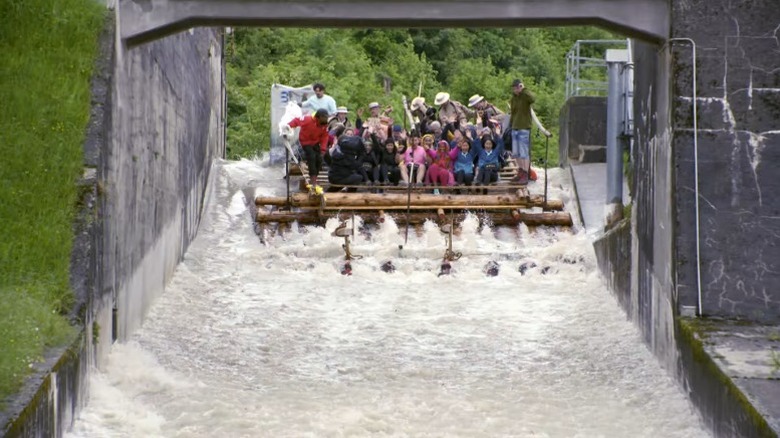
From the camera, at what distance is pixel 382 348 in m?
14.8

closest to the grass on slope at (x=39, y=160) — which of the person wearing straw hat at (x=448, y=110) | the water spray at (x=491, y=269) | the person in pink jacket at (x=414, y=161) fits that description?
the water spray at (x=491, y=269)

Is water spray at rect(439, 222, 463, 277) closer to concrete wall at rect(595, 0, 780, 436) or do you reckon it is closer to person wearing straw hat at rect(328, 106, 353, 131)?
person wearing straw hat at rect(328, 106, 353, 131)

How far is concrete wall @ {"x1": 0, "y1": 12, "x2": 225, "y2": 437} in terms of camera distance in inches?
372

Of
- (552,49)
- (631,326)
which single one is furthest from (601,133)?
(552,49)

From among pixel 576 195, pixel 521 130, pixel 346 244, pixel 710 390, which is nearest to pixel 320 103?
pixel 521 130

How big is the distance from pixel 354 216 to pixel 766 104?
977cm

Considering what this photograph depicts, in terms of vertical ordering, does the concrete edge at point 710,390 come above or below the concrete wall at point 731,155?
below

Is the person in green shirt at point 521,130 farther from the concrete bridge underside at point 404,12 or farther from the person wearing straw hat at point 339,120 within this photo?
the concrete bridge underside at point 404,12

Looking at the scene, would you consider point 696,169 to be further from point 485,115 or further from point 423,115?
point 423,115

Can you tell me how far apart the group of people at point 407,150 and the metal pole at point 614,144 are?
500cm

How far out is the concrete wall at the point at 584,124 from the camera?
84.0 ft

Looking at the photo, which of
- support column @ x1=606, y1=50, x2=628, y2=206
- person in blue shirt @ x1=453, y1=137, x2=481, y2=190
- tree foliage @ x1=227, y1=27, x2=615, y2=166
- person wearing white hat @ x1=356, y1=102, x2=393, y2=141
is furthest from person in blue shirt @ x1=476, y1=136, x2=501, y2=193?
tree foliage @ x1=227, y1=27, x2=615, y2=166

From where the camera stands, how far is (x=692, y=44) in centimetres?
1273

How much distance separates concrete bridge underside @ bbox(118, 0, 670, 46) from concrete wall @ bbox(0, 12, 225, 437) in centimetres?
43
